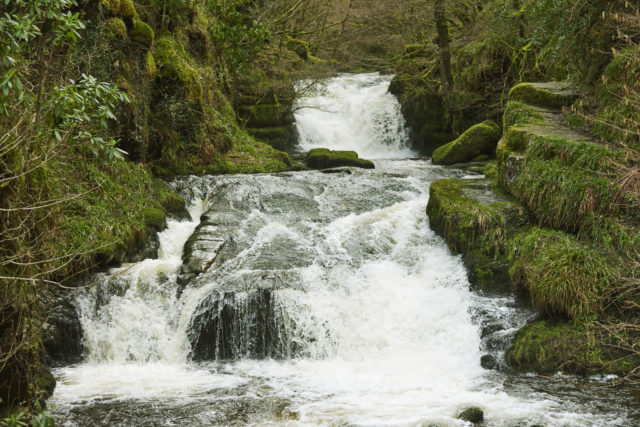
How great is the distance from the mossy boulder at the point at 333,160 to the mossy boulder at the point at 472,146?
88.4 inches

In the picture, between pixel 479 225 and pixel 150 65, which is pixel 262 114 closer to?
pixel 150 65

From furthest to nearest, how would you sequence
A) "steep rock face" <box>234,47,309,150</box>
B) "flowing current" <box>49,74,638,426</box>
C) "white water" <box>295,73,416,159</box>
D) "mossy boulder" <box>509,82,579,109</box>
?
"white water" <box>295,73,416,159</box> < "steep rock face" <box>234,47,309,150</box> < "mossy boulder" <box>509,82,579,109</box> < "flowing current" <box>49,74,638,426</box>

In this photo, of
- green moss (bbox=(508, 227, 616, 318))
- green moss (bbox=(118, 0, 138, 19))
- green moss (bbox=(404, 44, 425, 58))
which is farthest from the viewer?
green moss (bbox=(404, 44, 425, 58))

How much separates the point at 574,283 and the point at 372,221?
4.60 metres

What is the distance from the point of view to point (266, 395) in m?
6.49

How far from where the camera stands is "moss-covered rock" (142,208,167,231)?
10.1 meters

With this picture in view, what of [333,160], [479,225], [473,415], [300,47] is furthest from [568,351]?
[300,47]

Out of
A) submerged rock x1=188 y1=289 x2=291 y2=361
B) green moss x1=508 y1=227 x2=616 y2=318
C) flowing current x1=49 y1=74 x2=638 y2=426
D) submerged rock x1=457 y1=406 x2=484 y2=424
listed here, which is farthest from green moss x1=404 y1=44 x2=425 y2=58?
submerged rock x1=457 y1=406 x2=484 y2=424

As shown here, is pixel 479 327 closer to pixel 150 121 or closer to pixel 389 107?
pixel 150 121

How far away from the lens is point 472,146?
1585cm

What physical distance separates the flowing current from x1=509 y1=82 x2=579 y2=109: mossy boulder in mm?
3821

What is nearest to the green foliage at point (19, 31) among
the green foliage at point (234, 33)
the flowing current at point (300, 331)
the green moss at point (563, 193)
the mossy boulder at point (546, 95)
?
the flowing current at point (300, 331)

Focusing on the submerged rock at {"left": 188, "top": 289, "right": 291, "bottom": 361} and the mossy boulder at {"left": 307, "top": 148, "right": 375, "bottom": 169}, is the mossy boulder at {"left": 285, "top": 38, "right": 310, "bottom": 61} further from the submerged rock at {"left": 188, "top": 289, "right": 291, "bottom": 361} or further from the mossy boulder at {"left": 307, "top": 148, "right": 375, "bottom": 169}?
the submerged rock at {"left": 188, "top": 289, "right": 291, "bottom": 361}

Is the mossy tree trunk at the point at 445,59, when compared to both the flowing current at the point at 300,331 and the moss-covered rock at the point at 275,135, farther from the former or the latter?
the flowing current at the point at 300,331
